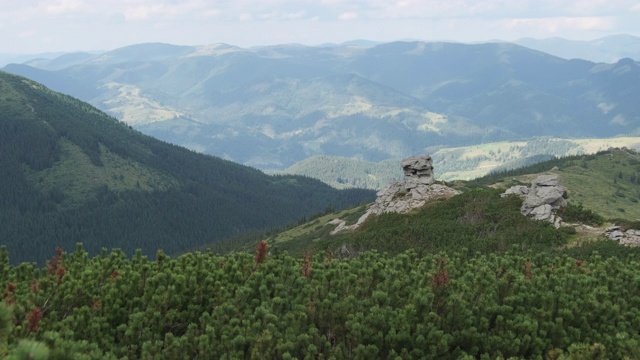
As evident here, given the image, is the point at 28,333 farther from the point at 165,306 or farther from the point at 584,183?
the point at 584,183

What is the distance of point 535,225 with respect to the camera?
202 feet

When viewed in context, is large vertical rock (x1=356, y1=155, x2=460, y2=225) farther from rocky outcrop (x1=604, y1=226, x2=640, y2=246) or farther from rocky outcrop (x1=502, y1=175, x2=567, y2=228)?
rocky outcrop (x1=604, y1=226, x2=640, y2=246)

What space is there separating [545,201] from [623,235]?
1295 centimetres

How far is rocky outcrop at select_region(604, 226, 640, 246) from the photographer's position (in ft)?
174

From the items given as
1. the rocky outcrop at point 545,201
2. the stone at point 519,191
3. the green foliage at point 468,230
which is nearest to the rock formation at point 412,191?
the green foliage at point 468,230

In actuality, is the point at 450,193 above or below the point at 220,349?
below

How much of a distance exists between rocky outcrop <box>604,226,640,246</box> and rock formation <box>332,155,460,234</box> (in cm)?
4035

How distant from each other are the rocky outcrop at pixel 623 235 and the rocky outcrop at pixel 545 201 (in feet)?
20.4

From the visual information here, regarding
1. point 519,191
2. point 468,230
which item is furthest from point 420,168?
point 468,230

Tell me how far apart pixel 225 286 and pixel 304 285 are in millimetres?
3584

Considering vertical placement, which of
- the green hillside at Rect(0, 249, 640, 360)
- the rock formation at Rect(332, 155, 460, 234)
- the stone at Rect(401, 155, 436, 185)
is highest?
the green hillside at Rect(0, 249, 640, 360)

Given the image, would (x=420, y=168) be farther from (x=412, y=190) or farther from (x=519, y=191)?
(x=519, y=191)

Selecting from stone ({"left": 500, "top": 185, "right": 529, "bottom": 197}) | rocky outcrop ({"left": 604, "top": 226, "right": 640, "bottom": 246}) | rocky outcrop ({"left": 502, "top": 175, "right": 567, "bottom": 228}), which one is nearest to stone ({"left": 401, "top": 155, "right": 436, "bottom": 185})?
stone ({"left": 500, "top": 185, "right": 529, "bottom": 197})

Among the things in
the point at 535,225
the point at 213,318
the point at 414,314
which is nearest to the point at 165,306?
the point at 213,318
